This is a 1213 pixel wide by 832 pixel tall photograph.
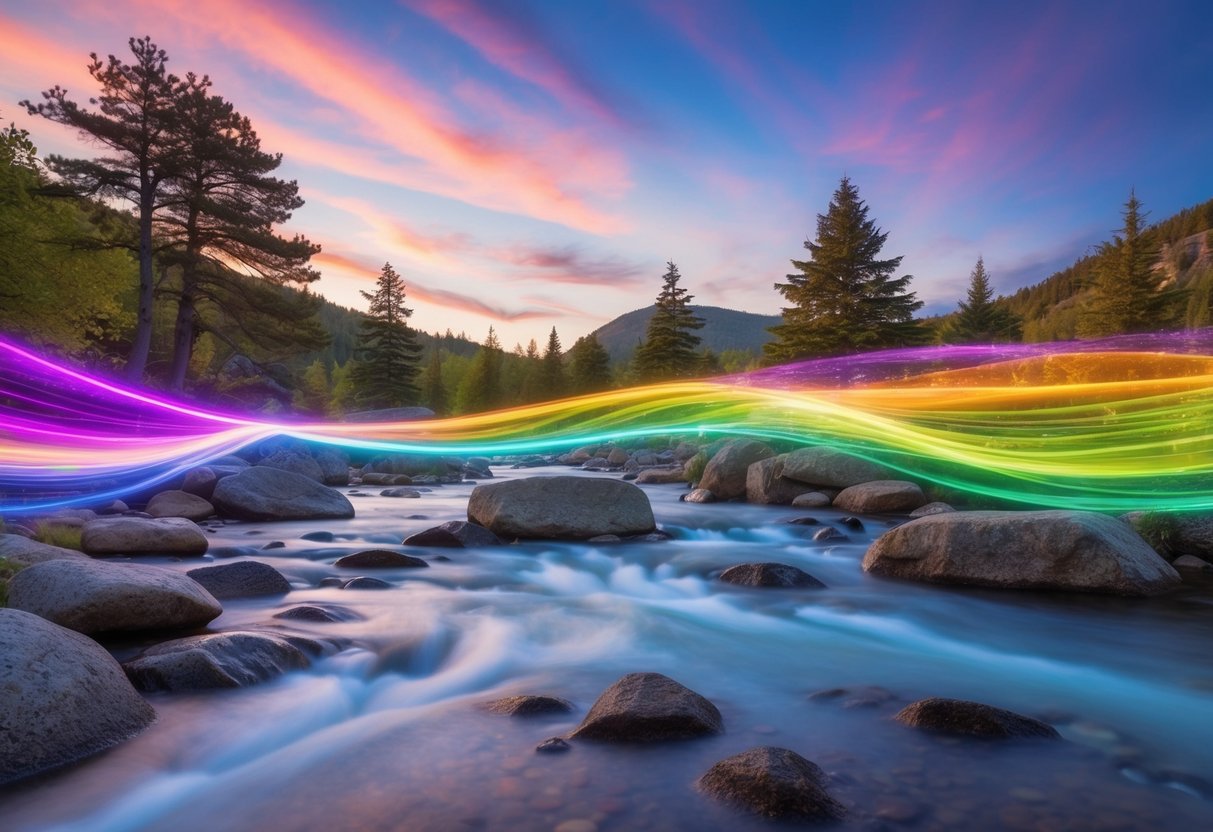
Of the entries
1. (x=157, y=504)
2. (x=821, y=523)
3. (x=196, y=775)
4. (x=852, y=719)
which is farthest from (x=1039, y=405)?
(x=157, y=504)

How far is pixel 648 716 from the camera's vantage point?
379 cm

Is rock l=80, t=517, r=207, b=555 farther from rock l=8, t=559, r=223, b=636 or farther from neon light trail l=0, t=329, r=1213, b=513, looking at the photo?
rock l=8, t=559, r=223, b=636

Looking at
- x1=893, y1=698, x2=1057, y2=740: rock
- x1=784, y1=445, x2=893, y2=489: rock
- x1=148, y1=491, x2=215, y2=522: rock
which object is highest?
x1=784, y1=445, x2=893, y2=489: rock

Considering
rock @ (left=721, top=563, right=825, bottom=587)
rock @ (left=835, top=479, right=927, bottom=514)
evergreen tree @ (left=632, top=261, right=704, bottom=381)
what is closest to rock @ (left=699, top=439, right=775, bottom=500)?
rock @ (left=835, top=479, right=927, bottom=514)

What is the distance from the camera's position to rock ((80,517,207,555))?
885 centimetres

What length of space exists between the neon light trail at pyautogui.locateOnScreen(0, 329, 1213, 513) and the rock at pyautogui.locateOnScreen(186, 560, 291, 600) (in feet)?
19.6

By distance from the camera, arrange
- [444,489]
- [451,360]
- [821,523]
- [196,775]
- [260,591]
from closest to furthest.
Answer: [196,775], [260,591], [821,523], [444,489], [451,360]

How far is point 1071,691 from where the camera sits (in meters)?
4.87

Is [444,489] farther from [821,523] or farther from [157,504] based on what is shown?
[821,523]

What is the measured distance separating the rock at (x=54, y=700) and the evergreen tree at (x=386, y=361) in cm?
4812

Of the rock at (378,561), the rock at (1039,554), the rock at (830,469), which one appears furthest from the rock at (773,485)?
the rock at (378,561)

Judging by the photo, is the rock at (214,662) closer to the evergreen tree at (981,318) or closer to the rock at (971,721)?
the rock at (971,721)

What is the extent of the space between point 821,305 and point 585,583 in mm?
29594

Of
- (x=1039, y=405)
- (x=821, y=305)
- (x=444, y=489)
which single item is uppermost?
(x=821, y=305)
